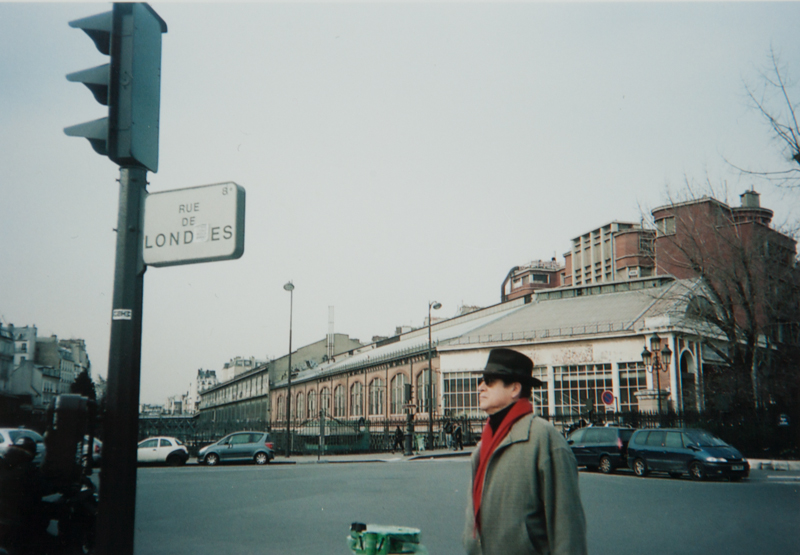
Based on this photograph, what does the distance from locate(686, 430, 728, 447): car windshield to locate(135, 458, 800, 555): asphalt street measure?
1.18m

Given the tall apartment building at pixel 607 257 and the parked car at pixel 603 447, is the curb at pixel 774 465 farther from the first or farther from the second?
the tall apartment building at pixel 607 257

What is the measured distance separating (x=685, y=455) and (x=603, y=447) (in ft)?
10.1

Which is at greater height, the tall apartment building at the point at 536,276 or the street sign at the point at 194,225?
the tall apartment building at the point at 536,276

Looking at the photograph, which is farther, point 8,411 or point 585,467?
point 585,467

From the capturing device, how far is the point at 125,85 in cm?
325

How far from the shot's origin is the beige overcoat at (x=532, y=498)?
9.11 feet

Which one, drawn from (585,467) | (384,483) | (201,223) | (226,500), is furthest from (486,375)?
(585,467)

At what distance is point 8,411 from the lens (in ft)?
13.6

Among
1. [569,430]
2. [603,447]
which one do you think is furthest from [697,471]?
[569,430]

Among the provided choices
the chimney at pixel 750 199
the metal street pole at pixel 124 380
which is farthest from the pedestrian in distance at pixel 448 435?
the metal street pole at pixel 124 380

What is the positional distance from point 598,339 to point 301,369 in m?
54.1

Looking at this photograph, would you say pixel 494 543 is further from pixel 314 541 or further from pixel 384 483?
pixel 384 483

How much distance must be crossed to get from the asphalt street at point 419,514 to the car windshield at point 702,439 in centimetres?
118

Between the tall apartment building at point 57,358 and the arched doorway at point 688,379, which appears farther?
the arched doorway at point 688,379
